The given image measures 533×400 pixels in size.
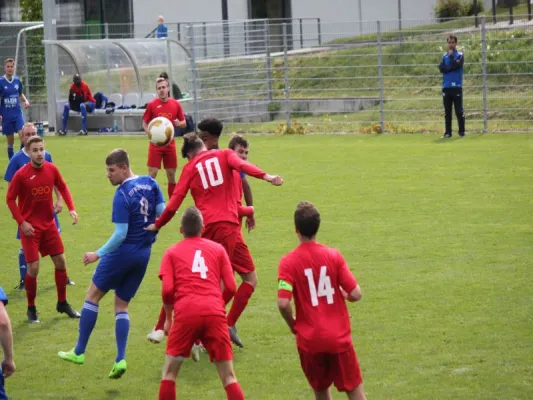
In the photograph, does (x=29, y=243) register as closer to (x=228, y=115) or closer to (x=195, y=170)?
(x=195, y=170)

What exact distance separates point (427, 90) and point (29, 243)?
21.6 meters

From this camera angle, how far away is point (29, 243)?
10.1 m

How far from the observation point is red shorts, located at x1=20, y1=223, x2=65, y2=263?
1009cm

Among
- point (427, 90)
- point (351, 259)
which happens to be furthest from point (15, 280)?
point (427, 90)

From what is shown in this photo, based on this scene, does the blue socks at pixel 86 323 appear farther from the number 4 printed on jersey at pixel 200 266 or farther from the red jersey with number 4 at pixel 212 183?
the number 4 printed on jersey at pixel 200 266

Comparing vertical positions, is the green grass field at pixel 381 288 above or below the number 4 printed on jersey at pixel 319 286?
below

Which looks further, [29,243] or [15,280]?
[15,280]

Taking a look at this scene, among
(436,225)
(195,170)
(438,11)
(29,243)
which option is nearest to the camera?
(195,170)

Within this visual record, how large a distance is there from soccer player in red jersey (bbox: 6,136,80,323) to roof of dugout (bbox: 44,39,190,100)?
1933cm

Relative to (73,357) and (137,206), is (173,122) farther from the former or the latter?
(73,357)

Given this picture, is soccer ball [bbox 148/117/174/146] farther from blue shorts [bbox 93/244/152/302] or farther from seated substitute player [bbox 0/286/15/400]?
seated substitute player [bbox 0/286/15/400]

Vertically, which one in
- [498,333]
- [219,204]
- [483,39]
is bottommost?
[498,333]

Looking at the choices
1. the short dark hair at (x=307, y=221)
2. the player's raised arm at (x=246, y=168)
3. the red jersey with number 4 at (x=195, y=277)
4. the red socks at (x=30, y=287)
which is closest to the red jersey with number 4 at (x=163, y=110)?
the red socks at (x=30, y=287)

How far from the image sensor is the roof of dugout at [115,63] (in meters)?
29.5
